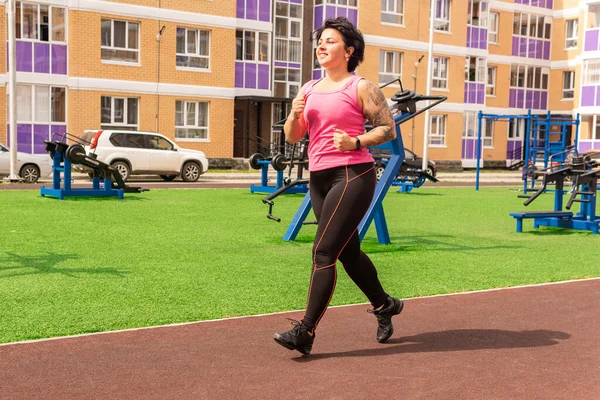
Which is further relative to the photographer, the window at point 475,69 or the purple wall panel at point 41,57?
the window at point 475,69

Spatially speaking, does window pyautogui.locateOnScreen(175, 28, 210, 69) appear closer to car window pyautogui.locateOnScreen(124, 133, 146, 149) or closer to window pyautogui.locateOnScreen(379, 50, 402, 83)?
car window pyautogui.locateOnScreen(124, 133, 146, 149)

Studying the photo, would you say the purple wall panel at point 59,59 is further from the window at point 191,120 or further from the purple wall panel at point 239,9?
the purple wall panel at point 239,9

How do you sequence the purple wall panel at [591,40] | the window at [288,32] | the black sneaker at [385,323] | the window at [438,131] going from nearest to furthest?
the black sneaker at [385,323] < the window at [288,32] < the window at [438,131] < the purple wall panel at [591,40]

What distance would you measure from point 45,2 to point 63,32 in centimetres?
129

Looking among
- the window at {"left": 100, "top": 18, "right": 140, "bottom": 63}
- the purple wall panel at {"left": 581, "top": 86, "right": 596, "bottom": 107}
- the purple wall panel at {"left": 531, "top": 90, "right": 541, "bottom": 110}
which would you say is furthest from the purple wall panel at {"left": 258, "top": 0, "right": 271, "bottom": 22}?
the purple wall panel at {"left": 531, "top": 90, "right": 541, "bottom": 110}

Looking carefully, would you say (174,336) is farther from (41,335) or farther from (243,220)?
(243,220)

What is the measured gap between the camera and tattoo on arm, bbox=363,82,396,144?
16.6 feet

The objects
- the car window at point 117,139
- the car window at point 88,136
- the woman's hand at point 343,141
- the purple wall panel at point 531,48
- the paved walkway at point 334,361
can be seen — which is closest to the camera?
the paved walkway at point 334,361

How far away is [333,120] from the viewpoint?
16.6 ft

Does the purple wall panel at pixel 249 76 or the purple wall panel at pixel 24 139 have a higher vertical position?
the purple wall panel at pixel 249 76

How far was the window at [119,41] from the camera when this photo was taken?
3153cm

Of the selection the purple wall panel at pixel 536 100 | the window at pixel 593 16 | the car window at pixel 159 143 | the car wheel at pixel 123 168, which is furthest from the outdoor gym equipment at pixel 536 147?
the purple wall panel at pixel 536 100

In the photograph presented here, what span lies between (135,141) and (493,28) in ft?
93.4

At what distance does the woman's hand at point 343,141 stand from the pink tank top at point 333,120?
0.45 ft
